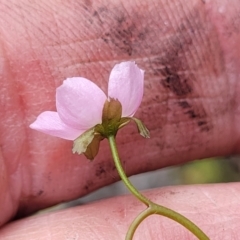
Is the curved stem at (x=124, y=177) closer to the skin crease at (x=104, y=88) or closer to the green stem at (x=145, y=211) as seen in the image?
the green stem at (x=145, y=211)

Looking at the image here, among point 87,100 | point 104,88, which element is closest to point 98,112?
point 87,100

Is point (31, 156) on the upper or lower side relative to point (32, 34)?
lower

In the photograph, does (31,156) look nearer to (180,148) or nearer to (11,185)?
(11,185)

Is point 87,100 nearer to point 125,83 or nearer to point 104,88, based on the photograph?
point 125,83

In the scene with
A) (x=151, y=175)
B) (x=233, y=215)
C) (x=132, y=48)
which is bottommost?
(x=233, y=215)

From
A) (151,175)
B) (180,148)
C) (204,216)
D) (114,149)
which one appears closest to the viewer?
(114,149)

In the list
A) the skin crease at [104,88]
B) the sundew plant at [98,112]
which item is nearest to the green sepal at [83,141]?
the sundew plant at [98,112]

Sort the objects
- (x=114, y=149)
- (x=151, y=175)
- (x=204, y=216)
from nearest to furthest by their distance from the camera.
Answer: (x=114, y=149), (x=204, y=216), (x=151, y=175)

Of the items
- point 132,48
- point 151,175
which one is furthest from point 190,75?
point 151,175
